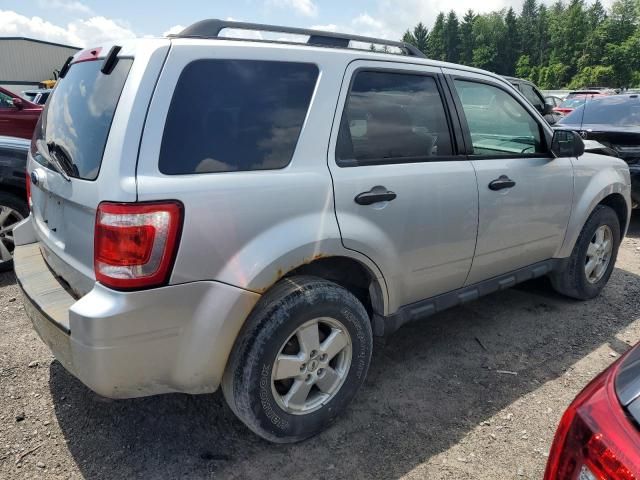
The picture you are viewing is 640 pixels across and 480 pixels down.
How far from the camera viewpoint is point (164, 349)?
210cm

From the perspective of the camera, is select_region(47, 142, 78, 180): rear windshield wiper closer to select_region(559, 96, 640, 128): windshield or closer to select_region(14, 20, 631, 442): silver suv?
select_region(14, 20, 631, 442): silver suv

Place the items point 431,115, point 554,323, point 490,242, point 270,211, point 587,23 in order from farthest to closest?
point 587,23 < point 554,323 < point 490,242 < point 431,115 < point 270,211

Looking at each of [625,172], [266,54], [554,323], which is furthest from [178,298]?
[625,172]

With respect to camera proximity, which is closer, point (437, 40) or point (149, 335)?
point (149, 335)

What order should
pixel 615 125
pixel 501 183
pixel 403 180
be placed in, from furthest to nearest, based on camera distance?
pixel 615 125 → pixel 501 183 → pixel 403 180

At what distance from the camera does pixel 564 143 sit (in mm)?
3641

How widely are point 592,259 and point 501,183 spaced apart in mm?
1598

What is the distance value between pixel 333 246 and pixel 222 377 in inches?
30.8

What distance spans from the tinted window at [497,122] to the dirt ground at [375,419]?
133cm

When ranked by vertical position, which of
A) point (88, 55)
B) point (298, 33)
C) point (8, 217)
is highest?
point (298, 33)

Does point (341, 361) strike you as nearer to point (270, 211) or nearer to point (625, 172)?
point (270, 211)

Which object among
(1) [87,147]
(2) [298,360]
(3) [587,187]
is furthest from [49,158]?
(3) [587,187]

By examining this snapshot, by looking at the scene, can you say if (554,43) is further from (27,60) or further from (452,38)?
(27,60)

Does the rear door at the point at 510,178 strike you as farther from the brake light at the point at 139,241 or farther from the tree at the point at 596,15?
the tree at the point at 596,15
